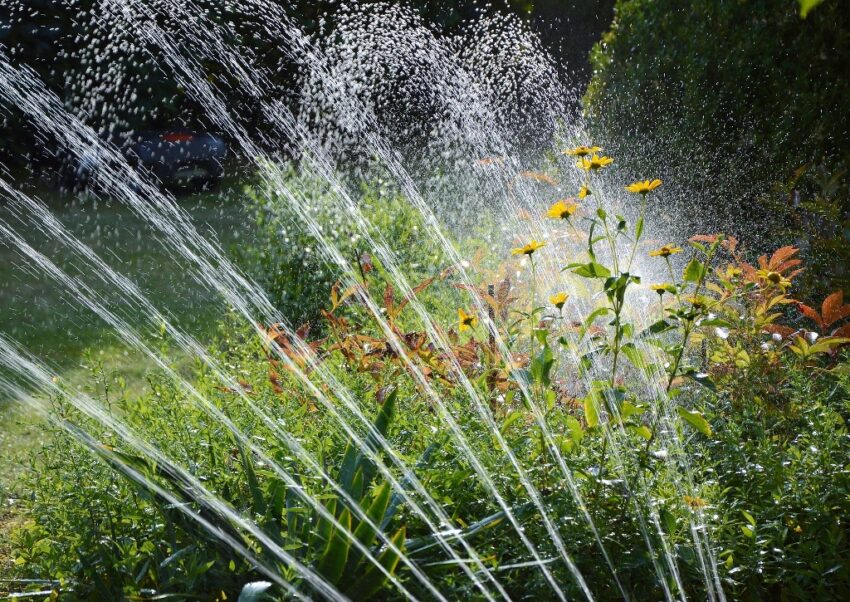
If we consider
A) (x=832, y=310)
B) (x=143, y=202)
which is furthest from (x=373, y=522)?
(x=143, y=202)

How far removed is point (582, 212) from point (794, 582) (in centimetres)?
289

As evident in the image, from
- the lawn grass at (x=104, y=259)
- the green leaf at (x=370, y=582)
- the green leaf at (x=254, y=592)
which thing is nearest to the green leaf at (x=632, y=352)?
the green leaf at (x=370, y=582)

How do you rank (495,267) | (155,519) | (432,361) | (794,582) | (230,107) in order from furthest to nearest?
(230,107), (495,267), (432,361), (155,519), (794,582)

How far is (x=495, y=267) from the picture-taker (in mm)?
4410

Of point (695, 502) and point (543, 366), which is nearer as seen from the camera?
point (695, 502)

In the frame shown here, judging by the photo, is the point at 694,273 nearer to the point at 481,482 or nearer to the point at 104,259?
the point at 481,482

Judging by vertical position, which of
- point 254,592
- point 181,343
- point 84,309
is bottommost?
point 254,592

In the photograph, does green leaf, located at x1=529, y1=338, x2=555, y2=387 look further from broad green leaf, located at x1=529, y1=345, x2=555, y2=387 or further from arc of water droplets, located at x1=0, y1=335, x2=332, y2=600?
arc of water droplets, located at x1=0, y1=335, x2=332, y2=600

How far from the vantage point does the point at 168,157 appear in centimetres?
962

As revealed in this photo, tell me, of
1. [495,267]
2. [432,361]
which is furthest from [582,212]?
[432,361]

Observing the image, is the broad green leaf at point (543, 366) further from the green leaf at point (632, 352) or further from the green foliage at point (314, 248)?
the green foliage at point (314, 248)

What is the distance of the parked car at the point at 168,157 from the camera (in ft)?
31.4

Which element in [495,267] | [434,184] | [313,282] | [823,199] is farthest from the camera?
[434,184]

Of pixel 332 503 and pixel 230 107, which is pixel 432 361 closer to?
pixel 332 503
